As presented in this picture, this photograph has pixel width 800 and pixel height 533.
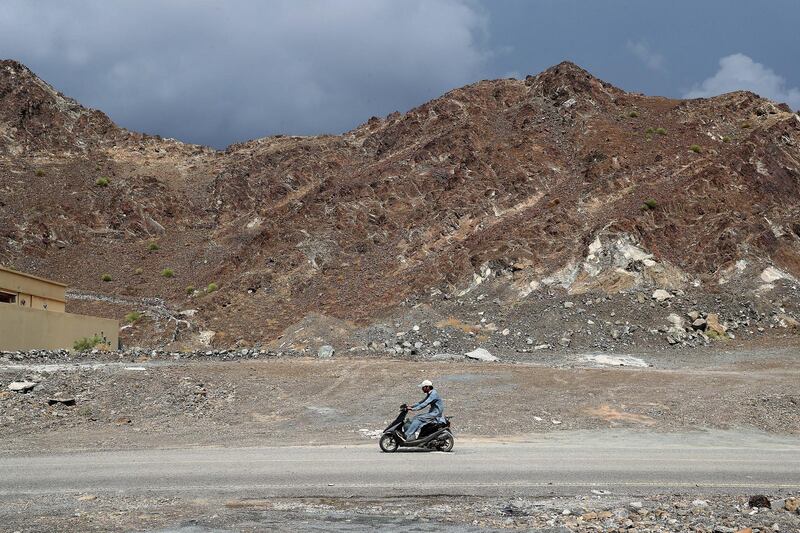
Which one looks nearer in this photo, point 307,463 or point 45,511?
point 45,511

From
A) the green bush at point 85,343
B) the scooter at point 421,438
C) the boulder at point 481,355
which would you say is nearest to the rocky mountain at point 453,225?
the boulder at point 481,355

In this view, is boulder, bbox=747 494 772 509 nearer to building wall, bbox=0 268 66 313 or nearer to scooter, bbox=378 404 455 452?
scooter, bbox=378 404 455 452

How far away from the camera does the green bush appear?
119 ft

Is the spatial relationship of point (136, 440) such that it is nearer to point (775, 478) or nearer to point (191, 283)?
point (775, 478)

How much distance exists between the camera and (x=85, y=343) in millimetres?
36531

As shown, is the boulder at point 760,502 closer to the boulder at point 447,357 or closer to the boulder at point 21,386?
the boulder at point 21,386

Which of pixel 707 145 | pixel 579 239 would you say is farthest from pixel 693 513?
pixel 707 145

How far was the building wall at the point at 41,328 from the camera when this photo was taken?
31.8 m

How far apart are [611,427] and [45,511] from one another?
13.6 metres

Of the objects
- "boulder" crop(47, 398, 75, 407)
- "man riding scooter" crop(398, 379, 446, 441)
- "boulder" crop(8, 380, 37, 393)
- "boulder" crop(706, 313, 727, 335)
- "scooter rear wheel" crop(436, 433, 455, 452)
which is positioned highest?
"boulder" crop(706, 313, 727, 335)

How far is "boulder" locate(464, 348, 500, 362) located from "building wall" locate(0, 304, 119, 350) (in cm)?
1996

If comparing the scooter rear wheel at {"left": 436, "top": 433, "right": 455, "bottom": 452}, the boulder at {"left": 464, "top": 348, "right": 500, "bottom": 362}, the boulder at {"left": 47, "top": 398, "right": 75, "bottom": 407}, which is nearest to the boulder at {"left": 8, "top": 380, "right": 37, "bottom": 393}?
the boulder at {"left": 47, "top": 398, "right": 75, "bottom": 407}

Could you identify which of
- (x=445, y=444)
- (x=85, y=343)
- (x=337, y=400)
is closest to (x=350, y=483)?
(x=445, y=444)

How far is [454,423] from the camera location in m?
18.7
